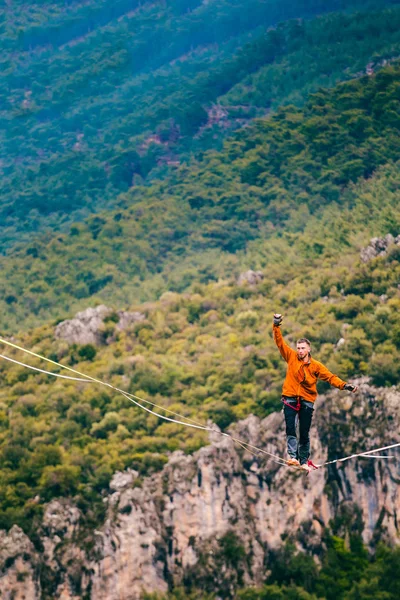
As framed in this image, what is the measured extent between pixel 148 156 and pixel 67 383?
310 feet

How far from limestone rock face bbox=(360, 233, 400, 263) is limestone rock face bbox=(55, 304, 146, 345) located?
19371 mm

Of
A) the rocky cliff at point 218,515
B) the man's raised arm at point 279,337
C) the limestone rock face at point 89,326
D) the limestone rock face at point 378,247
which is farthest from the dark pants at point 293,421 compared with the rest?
the limestone rock face at point 89,326

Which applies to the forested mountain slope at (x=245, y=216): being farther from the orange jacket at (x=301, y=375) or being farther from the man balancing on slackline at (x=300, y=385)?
the orange jacket at (x=301, y=375)

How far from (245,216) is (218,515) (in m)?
71.8

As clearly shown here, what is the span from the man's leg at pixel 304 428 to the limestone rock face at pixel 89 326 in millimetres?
67771

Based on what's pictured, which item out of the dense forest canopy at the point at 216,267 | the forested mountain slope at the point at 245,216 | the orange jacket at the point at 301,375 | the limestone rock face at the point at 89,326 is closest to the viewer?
the orange jacket at the point at 301,375

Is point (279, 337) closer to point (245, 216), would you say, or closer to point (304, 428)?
point (304, 428)

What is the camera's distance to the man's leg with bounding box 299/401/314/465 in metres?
23.7

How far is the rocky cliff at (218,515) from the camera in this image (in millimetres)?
66750

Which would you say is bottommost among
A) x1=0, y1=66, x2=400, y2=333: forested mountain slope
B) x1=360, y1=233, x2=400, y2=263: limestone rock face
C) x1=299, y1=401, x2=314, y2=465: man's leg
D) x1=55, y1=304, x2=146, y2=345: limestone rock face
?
x1=299, y1=401, x2=314, y2=465: man's leg

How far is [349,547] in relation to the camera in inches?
2662

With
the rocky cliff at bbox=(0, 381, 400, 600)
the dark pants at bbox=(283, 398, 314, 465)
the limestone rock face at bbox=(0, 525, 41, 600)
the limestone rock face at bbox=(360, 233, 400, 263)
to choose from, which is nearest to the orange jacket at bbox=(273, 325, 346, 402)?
the dark pants at bbox=(283, 398, 314, 465)

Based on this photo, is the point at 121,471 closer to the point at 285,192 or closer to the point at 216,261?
the point at 216,261

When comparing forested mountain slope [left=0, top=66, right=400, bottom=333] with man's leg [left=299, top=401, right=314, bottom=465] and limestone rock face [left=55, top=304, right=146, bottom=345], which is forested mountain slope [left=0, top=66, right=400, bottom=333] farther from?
man's leg [left=299, top=401, right=314, bottom=465]
